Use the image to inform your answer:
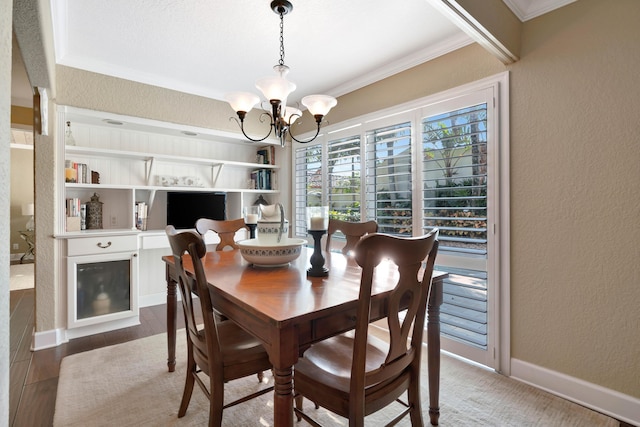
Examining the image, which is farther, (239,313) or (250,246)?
(250,246)

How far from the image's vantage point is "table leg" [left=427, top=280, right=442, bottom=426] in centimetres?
163

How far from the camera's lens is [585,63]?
1.86 meters

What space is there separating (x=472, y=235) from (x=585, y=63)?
124 centimetres

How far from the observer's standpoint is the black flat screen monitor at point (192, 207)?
3.59 metres

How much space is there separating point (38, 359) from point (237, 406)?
178 centimetres

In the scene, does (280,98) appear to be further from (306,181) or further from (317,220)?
(306,181)

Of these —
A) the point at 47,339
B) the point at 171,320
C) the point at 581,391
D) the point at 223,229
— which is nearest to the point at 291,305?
the point at 171,320

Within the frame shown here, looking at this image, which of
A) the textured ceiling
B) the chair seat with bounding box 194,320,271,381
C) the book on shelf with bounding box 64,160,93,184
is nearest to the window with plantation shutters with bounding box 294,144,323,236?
the textured ceiling

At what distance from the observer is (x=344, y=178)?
339cm

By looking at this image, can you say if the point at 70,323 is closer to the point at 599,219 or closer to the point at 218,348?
the point at 218,348

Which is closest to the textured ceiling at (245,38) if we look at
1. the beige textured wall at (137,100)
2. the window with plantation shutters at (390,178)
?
the beige textured wall at (137,100)

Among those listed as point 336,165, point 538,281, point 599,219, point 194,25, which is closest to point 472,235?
→ point 538,281

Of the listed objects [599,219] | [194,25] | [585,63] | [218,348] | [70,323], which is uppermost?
[194,25]

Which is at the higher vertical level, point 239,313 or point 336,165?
point 336,165
